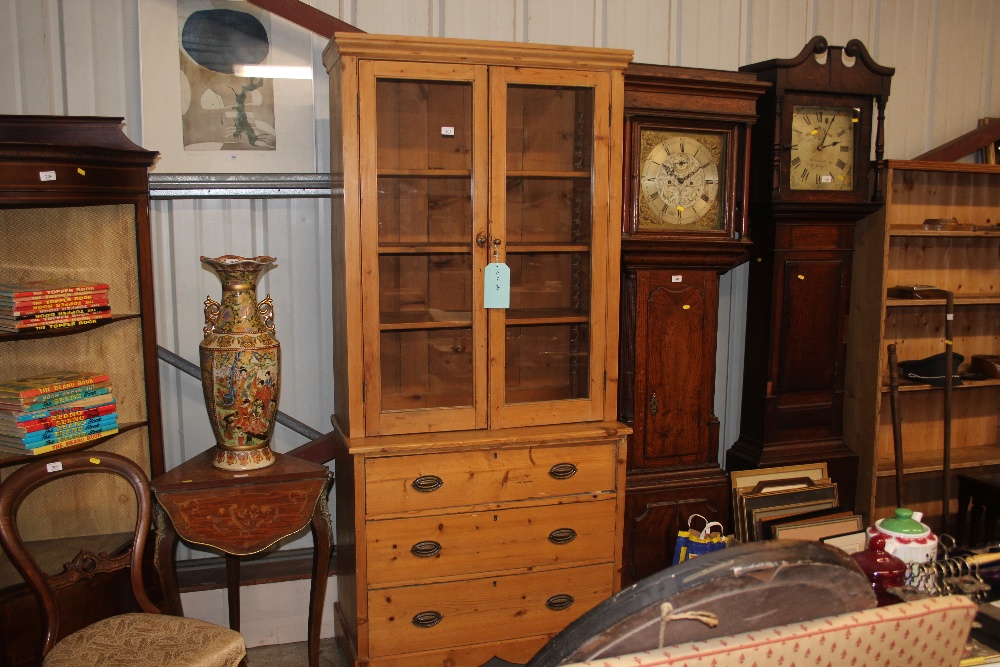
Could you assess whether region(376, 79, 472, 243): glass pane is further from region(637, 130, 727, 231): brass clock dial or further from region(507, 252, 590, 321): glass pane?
region(637, 130, 727, 231): brass clock dial

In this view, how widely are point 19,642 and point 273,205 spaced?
64.0 inches

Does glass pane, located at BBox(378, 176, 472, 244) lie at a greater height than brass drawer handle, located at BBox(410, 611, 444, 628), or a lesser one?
greater

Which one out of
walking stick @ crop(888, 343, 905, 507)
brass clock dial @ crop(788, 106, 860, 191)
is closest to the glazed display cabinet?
brass clock dial @ crop(788, 106, 860, 191)

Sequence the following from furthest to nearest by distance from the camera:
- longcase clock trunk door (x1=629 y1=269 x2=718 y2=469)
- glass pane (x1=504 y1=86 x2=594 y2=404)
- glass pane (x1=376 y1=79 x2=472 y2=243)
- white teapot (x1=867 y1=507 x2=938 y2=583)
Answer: longcase clock trunk door (x1=629 y1=269 x2=718 y2=469) → glass pane (x1=504 y1=86 x2=594 y2=404) → glass pane (x1=376 y1=79 x2=472 y2=243) → white teapot (x1=867 y1=507 x2=938 y2=583)

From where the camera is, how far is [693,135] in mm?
3023

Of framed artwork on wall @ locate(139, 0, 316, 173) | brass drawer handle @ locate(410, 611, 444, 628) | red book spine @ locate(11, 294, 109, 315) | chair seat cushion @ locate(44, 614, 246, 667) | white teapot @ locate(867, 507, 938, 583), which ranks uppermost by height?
framed artwork on wall @ locate(139, 0, 316, 173)

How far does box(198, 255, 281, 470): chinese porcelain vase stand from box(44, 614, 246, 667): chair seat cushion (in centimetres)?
56

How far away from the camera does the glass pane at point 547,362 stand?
9.21ft

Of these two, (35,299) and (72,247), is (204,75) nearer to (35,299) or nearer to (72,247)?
(72,247)

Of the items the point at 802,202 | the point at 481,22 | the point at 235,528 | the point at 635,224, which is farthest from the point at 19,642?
the point at 802,202

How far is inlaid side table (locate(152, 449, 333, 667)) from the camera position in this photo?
2.41 metres

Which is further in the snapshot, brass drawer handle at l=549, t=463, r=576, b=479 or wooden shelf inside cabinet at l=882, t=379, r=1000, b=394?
wooden shelf inside cabinet at l=882, t=379, r=1000, b=394

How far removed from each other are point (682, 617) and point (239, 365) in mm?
1758

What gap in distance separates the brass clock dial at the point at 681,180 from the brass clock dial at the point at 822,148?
0.34 meters
